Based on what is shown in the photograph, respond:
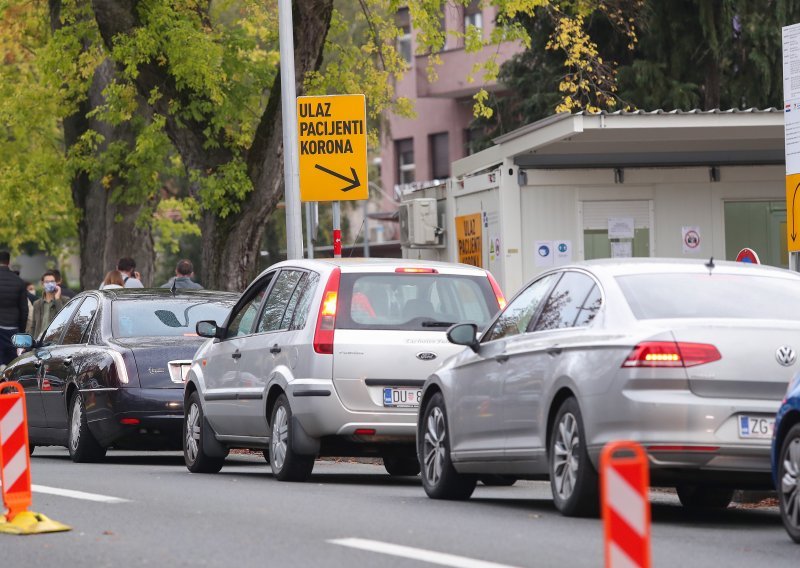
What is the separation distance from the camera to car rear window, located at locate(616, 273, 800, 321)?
10.1 m

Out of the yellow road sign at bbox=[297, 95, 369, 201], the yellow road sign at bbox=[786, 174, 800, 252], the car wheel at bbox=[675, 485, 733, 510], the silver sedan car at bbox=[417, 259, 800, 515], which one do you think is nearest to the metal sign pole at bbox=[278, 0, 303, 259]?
the yellow road sign at bbox=[297, 95, 369, 201]

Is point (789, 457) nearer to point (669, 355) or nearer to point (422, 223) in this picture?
point (669, 355)

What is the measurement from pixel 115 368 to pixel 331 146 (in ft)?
14.7

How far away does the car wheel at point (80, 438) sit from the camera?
52.9 feet

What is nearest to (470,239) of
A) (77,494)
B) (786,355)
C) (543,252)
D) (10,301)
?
(543,252)

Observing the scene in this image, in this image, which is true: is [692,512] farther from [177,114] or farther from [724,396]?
[177,114]

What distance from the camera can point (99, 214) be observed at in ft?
107

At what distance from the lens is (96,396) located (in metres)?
15.9

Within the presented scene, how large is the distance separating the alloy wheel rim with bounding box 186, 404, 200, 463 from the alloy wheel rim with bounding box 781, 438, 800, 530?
21.9ft

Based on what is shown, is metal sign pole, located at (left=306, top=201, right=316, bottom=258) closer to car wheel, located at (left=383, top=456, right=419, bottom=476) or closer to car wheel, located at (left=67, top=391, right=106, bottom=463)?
car wheel, located at (left=67, top=391, right=106, bottom=463)

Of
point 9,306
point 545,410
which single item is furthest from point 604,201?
point 545,410

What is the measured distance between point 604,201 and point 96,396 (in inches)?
319

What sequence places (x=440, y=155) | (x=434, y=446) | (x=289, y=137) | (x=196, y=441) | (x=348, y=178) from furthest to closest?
(x=440, y=155)
(x=289, y=137)
(x=348, y=178)
(x=196, y=441)
(x=434, y=446)

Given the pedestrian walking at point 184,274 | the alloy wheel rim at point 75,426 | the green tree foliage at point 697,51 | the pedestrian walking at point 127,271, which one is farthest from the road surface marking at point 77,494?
the green tree foliage at point 697,51
